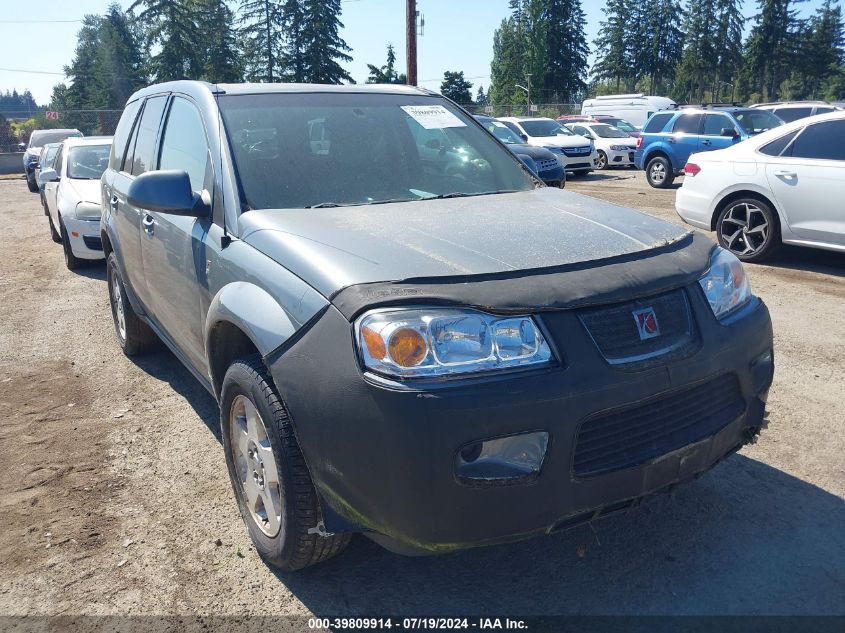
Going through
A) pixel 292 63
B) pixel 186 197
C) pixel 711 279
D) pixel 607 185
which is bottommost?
pixel 607 185

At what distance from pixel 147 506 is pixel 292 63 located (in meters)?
60.7

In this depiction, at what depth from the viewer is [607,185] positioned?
59.1 feet

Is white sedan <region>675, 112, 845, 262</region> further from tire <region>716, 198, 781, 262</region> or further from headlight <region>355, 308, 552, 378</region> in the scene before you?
headlight <region>355, 308, 552, 378</region>

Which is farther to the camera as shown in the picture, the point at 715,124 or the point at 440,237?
the point at 715,124

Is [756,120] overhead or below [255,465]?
overhead

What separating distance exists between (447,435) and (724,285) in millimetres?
1383

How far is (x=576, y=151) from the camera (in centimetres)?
1952

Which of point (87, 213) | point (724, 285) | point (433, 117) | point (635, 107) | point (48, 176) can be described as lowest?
point (87, 213)

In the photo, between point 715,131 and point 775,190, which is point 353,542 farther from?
point 715,131

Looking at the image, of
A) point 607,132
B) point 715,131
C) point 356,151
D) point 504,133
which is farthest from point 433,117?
point 607,132

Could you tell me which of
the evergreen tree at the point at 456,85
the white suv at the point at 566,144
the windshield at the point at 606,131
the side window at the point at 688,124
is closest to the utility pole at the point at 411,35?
the white suv at the point at 566,144

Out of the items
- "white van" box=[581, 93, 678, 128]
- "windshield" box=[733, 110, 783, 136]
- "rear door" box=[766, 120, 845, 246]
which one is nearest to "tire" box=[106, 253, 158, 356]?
"rear door" box=[766, 120, 845, 246]

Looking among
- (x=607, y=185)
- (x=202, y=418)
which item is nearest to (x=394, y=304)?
(x=202, y=418)

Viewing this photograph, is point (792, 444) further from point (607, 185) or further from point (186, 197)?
point (607, 185)
